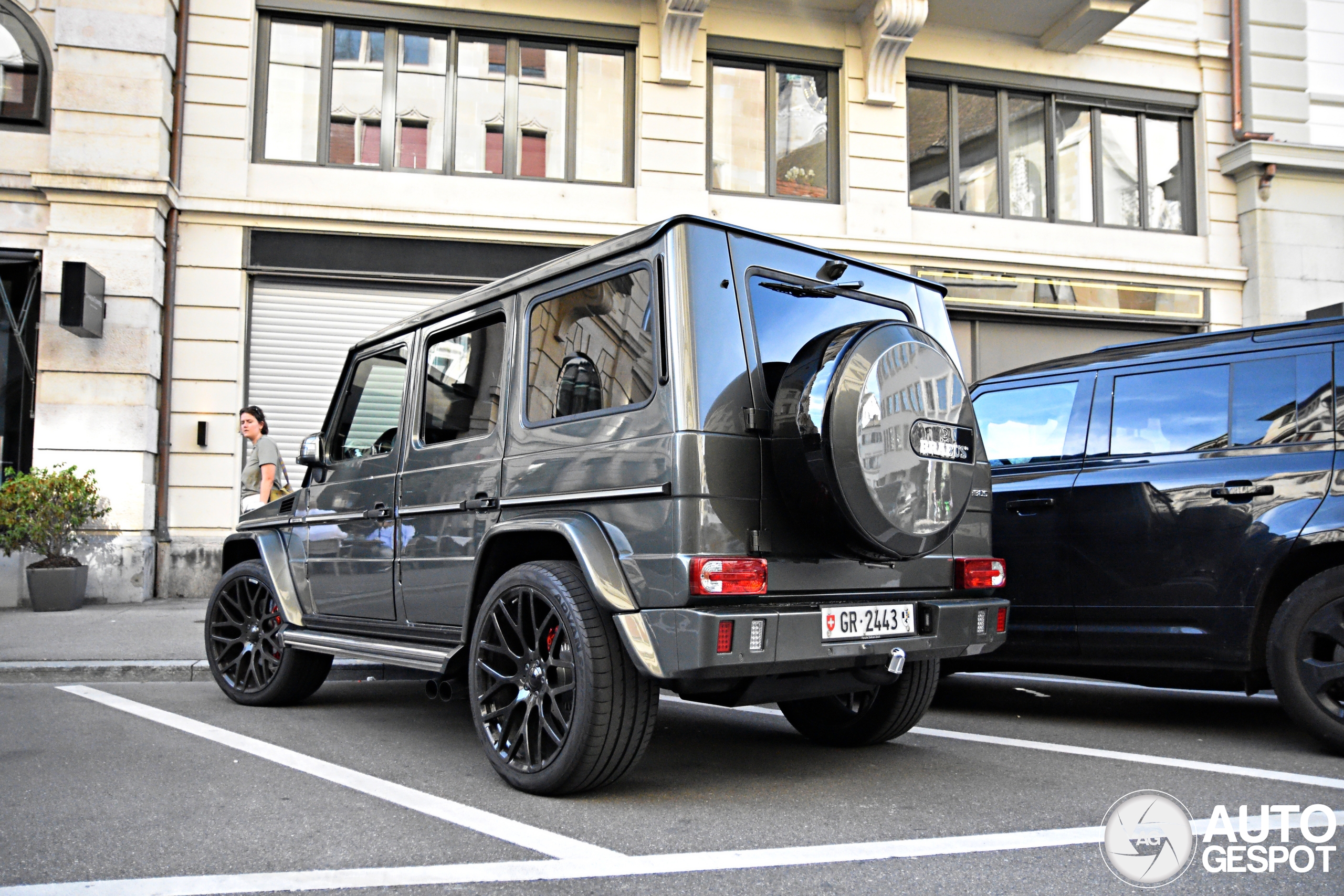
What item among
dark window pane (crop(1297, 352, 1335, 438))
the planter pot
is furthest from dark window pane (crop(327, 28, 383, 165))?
dark window pane (crop(1297, 352, 1335, 438))

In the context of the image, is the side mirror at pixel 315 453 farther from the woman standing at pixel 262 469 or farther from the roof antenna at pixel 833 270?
the roof antenna at pixel 833 270

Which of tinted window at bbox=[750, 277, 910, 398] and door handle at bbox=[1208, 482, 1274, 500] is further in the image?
door handle at bbox=[1208, 482, 1274, 500]

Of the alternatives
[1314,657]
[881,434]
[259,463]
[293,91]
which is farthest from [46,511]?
[1314,657]

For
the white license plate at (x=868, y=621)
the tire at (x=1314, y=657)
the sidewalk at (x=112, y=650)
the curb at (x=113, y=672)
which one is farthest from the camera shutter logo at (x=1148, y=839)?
the curb at (x=113, y=672)

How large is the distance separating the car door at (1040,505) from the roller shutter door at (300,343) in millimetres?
7335

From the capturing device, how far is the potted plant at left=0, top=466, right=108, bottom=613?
9547 mm

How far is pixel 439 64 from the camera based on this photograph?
1189cm

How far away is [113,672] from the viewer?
660cm

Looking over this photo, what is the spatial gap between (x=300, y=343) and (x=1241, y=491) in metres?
9.43

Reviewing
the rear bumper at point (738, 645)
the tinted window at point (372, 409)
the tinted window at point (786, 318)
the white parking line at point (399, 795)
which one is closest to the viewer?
the white parking line at point (399, 795)

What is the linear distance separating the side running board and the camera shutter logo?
240 cm

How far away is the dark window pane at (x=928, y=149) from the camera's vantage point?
42.0 feet

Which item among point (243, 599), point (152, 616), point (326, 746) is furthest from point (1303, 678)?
point (152, 616)

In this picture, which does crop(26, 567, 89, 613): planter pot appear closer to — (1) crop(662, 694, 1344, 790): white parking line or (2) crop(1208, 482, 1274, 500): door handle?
(1) crop(662, 694, 1344, 790): white parking line
